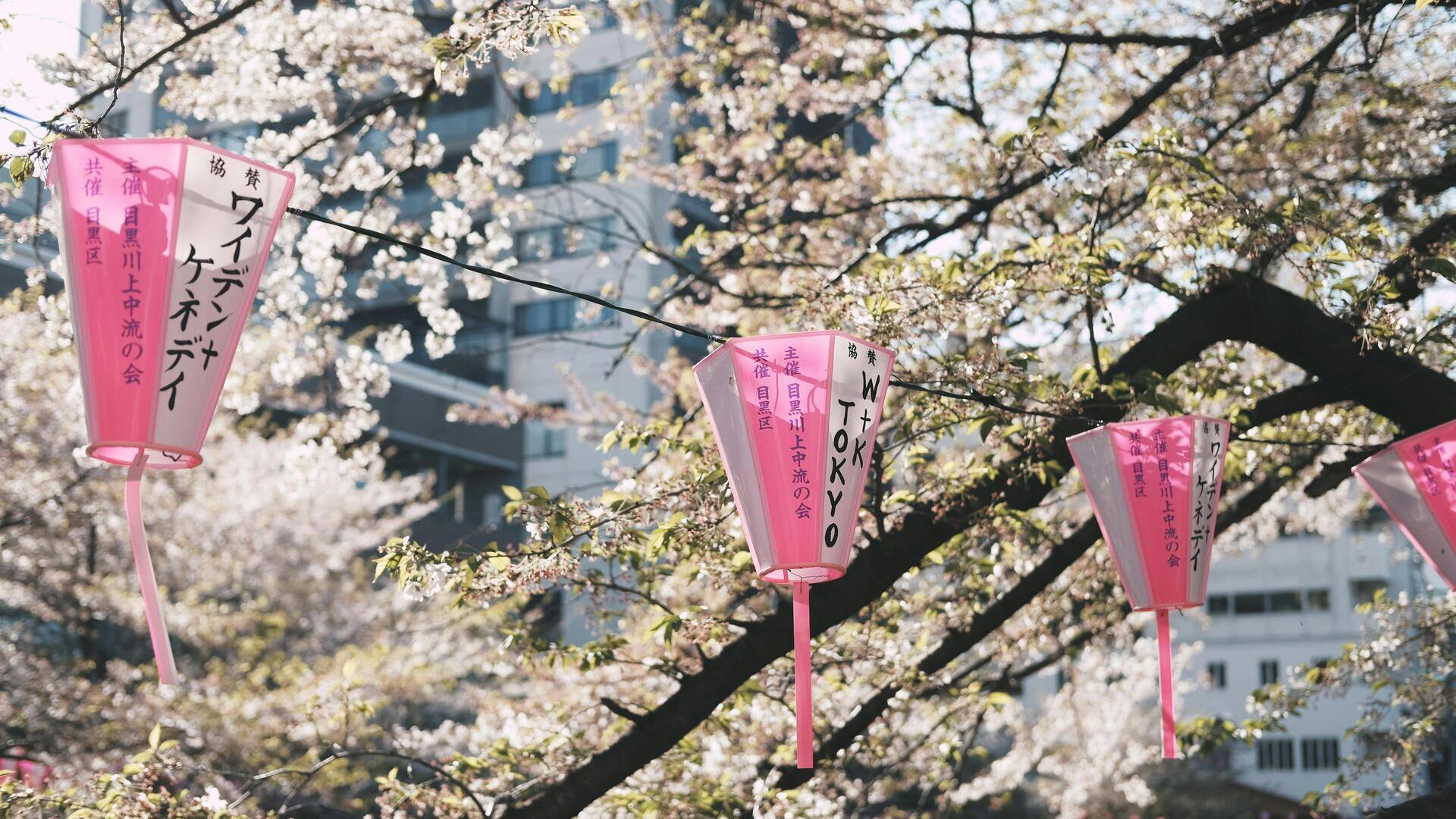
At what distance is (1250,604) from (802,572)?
122 feet

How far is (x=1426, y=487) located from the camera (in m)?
5.34

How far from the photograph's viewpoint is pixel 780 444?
4.08 metres

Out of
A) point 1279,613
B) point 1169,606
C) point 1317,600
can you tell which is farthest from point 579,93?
point 1169,606

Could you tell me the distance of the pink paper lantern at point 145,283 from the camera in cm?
327

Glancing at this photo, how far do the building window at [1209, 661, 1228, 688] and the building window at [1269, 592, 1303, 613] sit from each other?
2.30 m

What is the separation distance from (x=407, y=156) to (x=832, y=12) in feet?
9.86

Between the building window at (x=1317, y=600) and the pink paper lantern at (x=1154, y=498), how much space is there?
3619 cm

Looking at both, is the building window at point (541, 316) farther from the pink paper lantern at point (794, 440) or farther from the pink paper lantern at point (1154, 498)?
the pink paper lantern at point (794, 440)

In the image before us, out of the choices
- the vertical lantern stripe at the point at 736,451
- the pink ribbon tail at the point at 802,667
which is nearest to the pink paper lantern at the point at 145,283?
the vertical lantern stripe at the point at 736,451

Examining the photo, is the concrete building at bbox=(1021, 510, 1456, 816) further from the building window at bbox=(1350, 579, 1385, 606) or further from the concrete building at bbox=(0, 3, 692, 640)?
the concrete building at bbox=(0, 3, 692, 640)

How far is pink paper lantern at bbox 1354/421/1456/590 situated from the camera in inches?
208

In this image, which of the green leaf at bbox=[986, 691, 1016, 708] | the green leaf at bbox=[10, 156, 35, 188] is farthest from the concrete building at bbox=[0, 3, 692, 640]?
the green leaf at bbox=[10, 156, 35, 188]

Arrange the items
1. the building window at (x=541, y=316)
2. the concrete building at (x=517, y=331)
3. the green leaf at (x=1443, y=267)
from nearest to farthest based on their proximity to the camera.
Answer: the green leaf at (x=1443, y=267) < the concrete building at (x=517, y=331) < the building window at (x=541, y=316)

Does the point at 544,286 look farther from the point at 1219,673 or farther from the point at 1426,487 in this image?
the point at 1219,673
